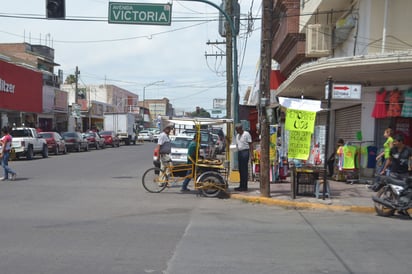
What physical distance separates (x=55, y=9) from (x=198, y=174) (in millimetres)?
7076

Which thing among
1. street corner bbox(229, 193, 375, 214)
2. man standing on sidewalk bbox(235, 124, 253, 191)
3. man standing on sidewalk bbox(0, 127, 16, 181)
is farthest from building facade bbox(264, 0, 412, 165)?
man standing on sidewalk bbox(0, 127, 16, 181)

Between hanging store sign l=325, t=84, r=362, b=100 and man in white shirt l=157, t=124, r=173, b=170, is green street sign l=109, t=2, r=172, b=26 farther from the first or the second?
hanging store sign l=325, t=84, r=362, b=100

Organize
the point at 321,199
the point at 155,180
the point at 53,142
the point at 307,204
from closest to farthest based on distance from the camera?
the point at 307,204 < the point at 321,199 < the point at 155,180 < the point at 53,142

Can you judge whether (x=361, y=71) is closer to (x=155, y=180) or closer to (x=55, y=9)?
(x=155, y=180)

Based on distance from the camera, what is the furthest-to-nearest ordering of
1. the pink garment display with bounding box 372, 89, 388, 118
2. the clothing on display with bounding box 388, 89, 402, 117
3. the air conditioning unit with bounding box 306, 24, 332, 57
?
the air conditioning unit with bounding box 306, 24, 332, 57 → the pink garment display with bounding box 372, 89, 388, 118 → the clothing on display with bounding box 388, 89, 402, 117

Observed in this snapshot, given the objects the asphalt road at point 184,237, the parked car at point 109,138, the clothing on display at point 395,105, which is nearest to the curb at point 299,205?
the asphalt road at point 184,237

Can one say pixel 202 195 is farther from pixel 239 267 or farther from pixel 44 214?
pixel 239 267

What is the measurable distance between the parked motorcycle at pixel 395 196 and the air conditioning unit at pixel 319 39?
369 inches

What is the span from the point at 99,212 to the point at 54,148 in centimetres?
2366

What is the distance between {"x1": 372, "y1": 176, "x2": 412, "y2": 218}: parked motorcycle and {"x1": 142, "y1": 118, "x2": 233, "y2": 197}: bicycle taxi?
4.27 meters

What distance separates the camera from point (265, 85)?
42.6 feet

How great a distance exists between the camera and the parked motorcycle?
409 inches

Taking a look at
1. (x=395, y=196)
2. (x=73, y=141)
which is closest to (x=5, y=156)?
(x=395, y=196)

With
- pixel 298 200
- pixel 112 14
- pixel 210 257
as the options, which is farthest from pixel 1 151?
pixel 210 257
